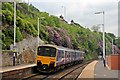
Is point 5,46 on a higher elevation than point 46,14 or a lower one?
lower

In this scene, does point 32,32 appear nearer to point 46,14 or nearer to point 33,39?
point 33,39

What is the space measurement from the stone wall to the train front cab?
23.3 feet

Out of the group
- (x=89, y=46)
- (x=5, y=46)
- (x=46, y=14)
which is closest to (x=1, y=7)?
(x=5, y=46)

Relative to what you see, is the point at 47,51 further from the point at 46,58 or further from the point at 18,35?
the point at 18,35

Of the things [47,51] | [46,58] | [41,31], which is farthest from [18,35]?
[46,58]

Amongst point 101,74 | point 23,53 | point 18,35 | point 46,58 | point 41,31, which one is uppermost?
point 41,31

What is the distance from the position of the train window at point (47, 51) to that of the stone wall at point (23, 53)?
7015 mm

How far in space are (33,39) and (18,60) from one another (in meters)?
10.9

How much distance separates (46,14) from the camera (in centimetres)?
8400

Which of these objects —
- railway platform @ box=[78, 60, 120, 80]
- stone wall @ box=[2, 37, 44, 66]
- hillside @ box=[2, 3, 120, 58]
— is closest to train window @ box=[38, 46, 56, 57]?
railway platform @ box=[78, 60, 120, 80]

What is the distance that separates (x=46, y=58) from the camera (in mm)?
31375

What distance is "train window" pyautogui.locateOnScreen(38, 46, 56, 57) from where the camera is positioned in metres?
31.5

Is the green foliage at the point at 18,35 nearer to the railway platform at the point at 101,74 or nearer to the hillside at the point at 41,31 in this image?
the hillside at the point at 41,31

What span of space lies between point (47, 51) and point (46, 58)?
0.74 meters
